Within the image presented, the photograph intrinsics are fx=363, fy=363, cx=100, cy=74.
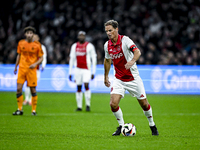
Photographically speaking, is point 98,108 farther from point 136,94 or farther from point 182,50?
point 182,50

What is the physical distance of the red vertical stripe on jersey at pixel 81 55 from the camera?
37.8ft

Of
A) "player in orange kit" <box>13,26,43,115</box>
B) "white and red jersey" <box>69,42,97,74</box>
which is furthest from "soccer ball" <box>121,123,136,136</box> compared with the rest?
"white and red jersey" <box>69,42,97,74</box>

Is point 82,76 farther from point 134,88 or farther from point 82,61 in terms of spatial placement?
point 134,88

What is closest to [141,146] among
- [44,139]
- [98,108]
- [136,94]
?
[136,94]

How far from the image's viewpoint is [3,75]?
1712 cm

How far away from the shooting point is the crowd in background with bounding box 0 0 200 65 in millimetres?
19391

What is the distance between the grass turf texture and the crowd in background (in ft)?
25.5

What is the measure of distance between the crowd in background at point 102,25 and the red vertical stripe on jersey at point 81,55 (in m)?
7.38

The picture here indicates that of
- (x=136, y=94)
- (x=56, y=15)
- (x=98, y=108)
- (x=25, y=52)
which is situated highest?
(x=56, y=15)

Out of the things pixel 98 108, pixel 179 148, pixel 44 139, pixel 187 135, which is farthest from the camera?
pixel 98 108

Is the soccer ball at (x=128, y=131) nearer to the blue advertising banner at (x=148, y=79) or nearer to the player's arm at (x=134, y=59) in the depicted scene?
the player's arm at (x=134, y=59)

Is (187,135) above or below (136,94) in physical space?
below

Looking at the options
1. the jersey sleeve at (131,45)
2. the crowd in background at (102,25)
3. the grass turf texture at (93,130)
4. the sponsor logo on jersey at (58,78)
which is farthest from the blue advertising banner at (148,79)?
the jersey sleeve at (131,45)

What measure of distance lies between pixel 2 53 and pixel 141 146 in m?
16.4
